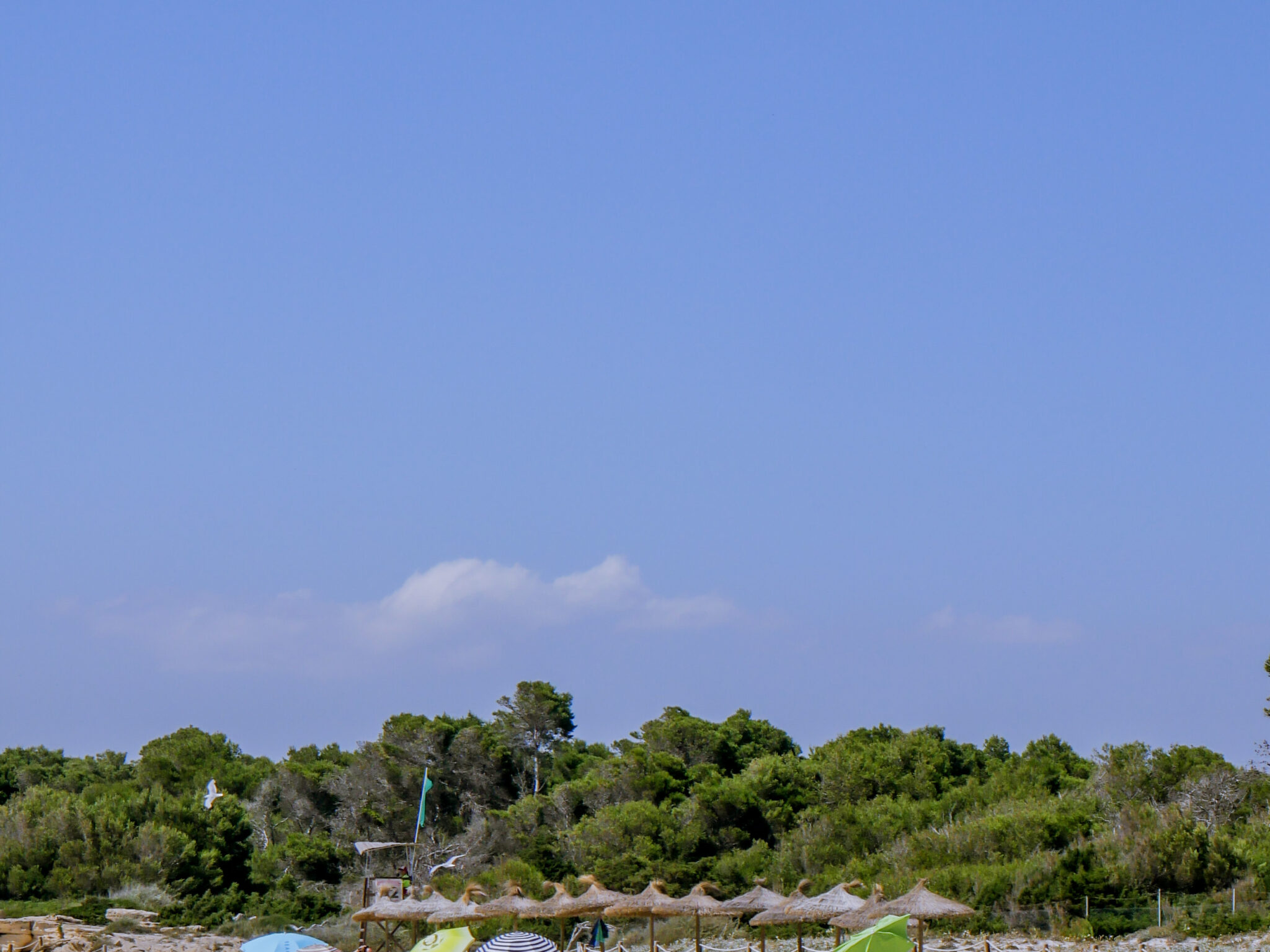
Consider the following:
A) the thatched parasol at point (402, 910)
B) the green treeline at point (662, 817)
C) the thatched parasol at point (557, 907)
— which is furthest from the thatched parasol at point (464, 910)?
the green treeline at point (662, 817)

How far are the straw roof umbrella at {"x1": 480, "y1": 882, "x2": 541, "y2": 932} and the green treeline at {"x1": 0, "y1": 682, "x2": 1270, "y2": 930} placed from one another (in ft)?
34.4

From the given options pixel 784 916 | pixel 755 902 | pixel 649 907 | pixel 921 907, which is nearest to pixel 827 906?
pixel 784 916

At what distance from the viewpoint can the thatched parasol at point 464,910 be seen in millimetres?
27953

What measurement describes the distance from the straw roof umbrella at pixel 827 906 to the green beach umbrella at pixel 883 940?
1081 centimetres

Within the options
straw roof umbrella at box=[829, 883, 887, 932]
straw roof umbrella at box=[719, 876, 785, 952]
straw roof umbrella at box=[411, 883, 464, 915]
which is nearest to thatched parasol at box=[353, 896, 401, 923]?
straw roof umbrella at box=[411, 883, 464, 915]

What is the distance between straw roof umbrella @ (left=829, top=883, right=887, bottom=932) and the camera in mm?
25219

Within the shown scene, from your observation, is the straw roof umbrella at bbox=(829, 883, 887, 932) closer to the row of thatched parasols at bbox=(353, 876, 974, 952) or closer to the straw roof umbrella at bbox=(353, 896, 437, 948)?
the row of thatched parasols at bbox=(353, 876, 974, 952)

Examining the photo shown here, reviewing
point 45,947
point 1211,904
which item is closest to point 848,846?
point 1211,904

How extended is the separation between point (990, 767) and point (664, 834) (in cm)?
1398

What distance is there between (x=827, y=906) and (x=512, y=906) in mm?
6271

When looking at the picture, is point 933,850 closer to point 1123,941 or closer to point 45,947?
point 1123,941

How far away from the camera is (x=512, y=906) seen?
93.9ft

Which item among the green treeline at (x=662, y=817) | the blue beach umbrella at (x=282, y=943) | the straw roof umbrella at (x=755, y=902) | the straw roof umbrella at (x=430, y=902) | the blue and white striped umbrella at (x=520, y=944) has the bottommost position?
the blue and white striped umbrella at (x=520, y=944)

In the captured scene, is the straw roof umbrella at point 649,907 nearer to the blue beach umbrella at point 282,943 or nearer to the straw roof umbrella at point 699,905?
the straw roof umbrella at point 699,905
